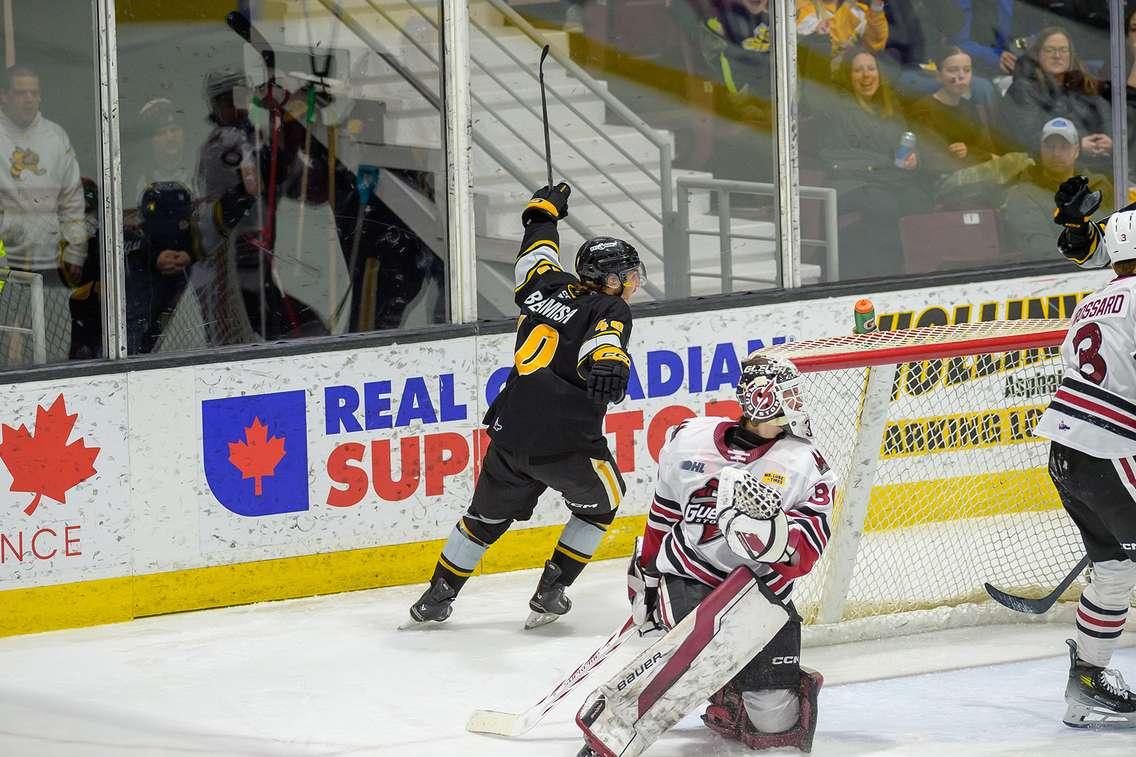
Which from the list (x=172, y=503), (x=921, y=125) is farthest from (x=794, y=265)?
(x=172, y=503)

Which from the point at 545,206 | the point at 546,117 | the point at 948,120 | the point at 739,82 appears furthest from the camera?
the point at 948,120

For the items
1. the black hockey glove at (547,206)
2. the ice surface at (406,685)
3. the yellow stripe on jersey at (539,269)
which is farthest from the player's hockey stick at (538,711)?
the black hockey glove at (547,206)

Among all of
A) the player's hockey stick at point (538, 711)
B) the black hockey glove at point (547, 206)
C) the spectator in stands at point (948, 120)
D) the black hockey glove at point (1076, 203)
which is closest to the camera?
the player's hockey stick at point (538, 711)

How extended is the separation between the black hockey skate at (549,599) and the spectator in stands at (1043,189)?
2741 millimetres

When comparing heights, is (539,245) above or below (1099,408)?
above

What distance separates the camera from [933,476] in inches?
218

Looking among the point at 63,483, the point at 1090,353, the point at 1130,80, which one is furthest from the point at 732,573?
the point at 1130,80

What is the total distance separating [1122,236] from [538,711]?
1.77 m

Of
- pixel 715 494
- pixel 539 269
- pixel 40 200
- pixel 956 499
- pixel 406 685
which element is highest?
pixel 40 200

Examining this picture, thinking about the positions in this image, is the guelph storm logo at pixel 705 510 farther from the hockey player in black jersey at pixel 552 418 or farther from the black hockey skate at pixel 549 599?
the black hockey skate at pixel 549 599

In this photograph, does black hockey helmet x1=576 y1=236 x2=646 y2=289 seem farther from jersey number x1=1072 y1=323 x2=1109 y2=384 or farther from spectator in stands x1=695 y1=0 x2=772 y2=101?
spectator in stands x1=695 y1=0 x2=772 y2=101

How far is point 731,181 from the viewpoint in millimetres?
6547

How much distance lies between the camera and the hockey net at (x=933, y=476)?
4910 mm

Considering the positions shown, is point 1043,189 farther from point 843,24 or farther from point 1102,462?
point 1102,462
